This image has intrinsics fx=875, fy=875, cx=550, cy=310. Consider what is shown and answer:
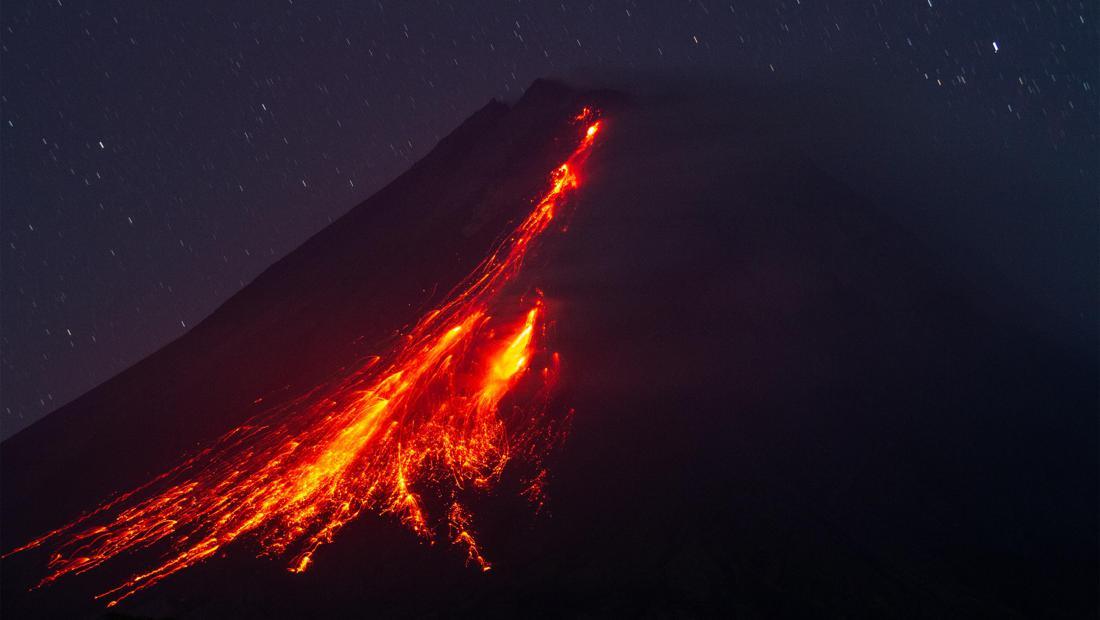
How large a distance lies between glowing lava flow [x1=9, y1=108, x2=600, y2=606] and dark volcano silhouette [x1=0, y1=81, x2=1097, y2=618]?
2.73ft

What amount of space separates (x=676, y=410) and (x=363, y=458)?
313 inches

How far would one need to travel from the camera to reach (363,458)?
22.0 m

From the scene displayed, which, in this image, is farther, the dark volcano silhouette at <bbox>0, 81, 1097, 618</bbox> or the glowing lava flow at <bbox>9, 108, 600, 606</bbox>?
the glowing lava flow at <bbox>9, 108, 600, 606</bbox>

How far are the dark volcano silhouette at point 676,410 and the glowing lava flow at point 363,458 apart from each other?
32.8 inches

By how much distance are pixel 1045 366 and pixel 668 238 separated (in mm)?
12443

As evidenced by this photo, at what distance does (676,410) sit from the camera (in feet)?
72.2

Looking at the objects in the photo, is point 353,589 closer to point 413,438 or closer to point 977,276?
point 413,438

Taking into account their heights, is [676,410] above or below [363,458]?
below

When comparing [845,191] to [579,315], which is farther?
[845,191]

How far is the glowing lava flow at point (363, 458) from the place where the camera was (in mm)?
19812

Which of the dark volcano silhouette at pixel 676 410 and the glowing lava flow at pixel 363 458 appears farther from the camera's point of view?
the glowing lava flow at pixel 363 458

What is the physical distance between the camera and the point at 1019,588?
17625mm

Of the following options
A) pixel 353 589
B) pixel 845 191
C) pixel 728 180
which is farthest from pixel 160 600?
pixel 845 191

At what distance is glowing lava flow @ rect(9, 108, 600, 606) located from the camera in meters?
19.8
